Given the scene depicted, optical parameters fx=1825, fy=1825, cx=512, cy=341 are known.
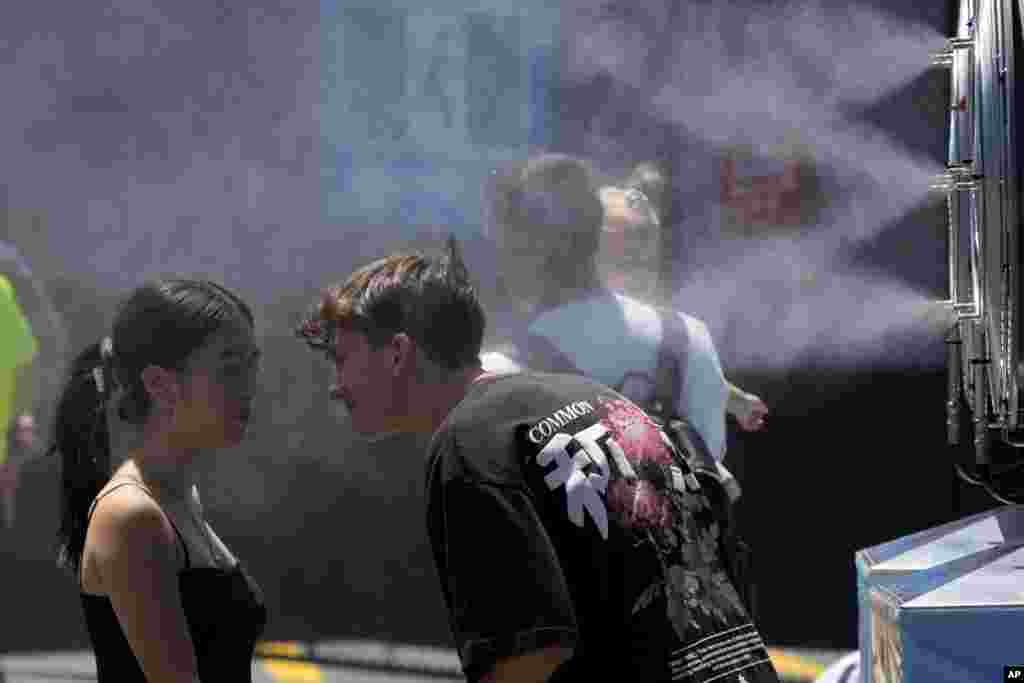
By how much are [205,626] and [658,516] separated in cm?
87

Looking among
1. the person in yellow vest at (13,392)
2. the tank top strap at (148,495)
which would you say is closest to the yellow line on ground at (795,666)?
the person in yellow vest at (13,392)

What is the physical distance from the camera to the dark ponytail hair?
8.70 ft

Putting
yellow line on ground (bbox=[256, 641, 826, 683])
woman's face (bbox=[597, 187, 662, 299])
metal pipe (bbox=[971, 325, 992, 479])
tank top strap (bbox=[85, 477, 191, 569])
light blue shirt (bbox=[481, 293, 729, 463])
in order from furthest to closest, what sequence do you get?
yellow line on ground (bbox=[256, 641, 826, 683])
woman's face (bbox=[597, 187, 662, 299])
light blue shirt (bbox=[481, 293, 729, 463])
tank top strap (bbox=[85, 477, 191, 569])
metal pipe (bbox=[971, 325, 992, 479])

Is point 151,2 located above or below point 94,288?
above

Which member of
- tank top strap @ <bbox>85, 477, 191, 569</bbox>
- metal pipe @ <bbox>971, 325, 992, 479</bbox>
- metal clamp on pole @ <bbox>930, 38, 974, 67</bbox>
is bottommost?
tank top strap @ <bbox>85, 477, 191, 569</bbox>

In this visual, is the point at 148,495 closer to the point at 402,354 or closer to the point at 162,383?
the point at 162,383

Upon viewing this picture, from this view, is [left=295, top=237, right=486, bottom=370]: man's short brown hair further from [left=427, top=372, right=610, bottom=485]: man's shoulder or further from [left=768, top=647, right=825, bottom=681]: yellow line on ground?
[left=768, top=647, right=825, bottom=681]: yellow line on ground

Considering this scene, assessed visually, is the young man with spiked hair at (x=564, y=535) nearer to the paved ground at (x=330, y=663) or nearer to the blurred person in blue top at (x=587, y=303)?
the blurred person in blue top at (x=587, y=303)

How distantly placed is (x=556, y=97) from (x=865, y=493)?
1.64m

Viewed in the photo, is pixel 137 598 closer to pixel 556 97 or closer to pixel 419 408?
pixel 419 408

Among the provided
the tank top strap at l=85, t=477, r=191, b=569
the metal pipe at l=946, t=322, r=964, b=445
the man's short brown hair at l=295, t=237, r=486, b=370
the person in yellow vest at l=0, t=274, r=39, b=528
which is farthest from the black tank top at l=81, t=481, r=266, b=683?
the person in yellow vest at l=0, t=274, r=39, b=528

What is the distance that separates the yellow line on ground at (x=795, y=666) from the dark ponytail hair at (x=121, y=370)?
315cm

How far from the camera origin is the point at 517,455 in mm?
1840

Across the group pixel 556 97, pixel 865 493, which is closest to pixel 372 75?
pixel 556 97
